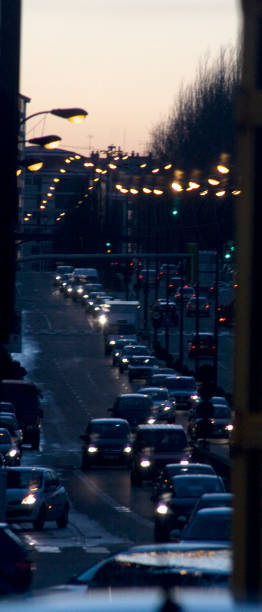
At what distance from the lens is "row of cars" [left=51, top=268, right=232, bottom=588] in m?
7.56

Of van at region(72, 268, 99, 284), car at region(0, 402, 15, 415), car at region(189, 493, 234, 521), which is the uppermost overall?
van at region(72, 268, 99, 284)

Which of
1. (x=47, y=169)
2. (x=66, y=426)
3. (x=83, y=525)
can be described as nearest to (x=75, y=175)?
(x=47, y=169)

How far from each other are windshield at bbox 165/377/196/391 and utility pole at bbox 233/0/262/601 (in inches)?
1779

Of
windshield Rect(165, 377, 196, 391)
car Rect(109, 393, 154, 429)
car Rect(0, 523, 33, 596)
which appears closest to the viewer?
car Rect(0, 523, 33, 596)

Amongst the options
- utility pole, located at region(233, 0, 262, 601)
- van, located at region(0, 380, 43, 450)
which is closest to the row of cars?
utility pole, located at region(233, 0, 262, 601)

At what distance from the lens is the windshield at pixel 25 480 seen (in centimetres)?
2428

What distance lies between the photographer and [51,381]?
2231 inches

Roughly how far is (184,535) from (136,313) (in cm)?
5556

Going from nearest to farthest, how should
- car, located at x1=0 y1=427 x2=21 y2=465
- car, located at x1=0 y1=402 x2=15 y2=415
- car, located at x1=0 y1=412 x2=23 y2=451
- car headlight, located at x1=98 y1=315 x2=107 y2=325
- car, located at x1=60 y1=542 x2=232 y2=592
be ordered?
1. car, located at x1=60 y1=542 x2=232 y2=592
2. car, located at x1=0 y1=427 x2=21 y2=465
3. car, located at x1=0 y1=412 x2=23 y2=451
4. car, located at x1=0 y1=402 x2=15 y2=415
5. car headlight, located at x1=98 y1=315 x2=107 y2=325

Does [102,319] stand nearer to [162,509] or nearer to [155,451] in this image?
[155,451]

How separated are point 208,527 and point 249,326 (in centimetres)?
1167

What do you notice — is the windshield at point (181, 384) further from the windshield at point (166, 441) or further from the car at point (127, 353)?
the windshield at point (166, 441)

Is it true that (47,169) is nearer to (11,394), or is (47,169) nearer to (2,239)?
(11,394)

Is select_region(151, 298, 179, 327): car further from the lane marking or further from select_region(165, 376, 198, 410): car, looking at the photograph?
the lane marking
